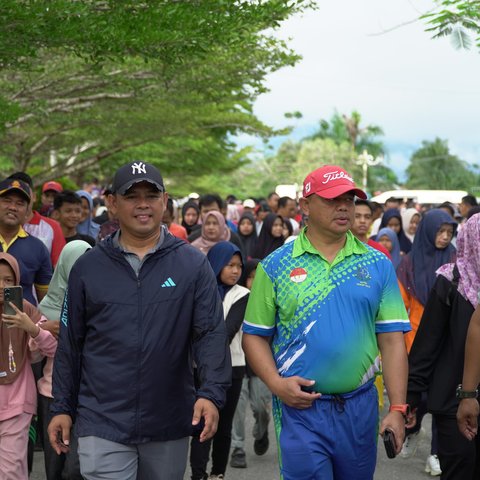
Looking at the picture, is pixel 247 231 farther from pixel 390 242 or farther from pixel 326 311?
pixel 326 311

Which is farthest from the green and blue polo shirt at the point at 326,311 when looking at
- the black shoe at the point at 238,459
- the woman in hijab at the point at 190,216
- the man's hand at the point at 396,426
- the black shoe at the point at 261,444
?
the woman in hijab at the point at 190,216

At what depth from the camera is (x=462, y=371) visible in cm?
523

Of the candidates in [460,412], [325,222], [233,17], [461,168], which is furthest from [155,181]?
[461,168]

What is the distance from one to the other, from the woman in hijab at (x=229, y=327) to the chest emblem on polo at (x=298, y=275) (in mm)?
2378

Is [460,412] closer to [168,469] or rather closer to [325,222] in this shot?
[325,222]

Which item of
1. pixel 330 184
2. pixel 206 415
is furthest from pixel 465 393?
pixel 206 415

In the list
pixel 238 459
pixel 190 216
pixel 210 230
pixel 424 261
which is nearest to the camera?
pixel 238 459

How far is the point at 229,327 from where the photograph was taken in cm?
696

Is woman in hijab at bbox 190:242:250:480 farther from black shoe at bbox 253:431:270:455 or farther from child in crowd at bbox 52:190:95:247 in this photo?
child in crowd at bbox 52:190:95:247

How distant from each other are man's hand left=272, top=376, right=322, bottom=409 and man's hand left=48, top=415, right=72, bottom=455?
0.93m

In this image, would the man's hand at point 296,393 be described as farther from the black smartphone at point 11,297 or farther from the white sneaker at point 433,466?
the white sneaker at point 433,466

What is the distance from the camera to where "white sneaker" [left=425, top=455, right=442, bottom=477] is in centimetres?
749

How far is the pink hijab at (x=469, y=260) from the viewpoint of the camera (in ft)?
16.4

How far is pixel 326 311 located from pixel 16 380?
2.37m
